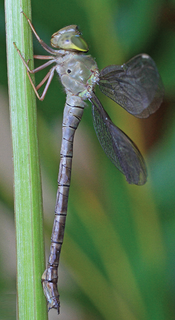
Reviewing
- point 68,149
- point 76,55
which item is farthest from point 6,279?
point 76,55

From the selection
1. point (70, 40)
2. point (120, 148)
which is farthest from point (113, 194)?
point (70, 40)

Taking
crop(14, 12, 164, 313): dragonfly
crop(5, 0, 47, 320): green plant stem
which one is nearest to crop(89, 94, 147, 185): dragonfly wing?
crop(14, 12, 164, 313): dragonfly

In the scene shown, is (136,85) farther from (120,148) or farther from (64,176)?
(64,176)

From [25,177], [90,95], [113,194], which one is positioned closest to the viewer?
[25,177]

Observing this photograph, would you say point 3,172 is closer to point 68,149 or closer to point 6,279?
point 6,279

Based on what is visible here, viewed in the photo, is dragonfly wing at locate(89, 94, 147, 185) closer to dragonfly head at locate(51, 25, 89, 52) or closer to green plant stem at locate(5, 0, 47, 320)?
dragonfly head at locate(51, 25, 89, 52)

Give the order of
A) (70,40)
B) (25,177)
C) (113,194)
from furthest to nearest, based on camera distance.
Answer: (113,194), (70,40), (25,177)
